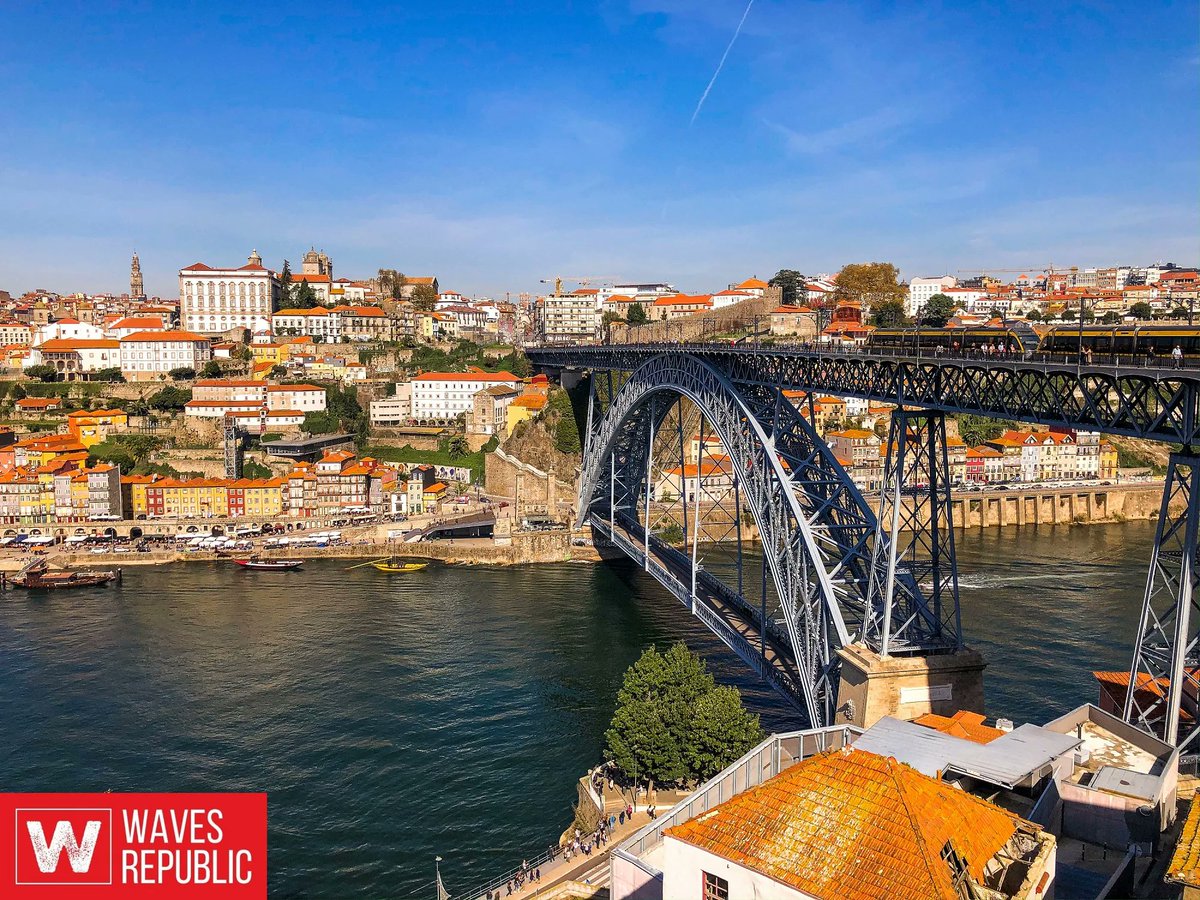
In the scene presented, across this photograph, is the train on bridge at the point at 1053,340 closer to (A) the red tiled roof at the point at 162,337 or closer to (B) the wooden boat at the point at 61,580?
(B) the wooden boat at the point at 61,580

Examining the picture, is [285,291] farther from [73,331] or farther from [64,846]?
[64,846]

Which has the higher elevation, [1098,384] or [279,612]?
[1098,384]

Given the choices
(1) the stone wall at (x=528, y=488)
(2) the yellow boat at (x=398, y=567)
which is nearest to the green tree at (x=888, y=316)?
(1) the stone wall at (x=528, y=488)

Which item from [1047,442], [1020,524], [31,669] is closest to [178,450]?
[31,669]

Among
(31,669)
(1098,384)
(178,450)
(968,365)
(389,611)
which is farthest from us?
(178,450)

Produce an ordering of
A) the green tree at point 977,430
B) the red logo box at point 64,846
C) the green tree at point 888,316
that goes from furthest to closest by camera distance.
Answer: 1. the green tree at point 977,430
2. the green tree at point 888,316
3. the red logo box at point 64,846

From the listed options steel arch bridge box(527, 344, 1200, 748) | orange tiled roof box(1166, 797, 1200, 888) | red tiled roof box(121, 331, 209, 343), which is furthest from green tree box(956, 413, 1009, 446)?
orange tiled roof box(1166, 797, 1200, 888)

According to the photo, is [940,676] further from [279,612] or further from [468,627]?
[279,612]

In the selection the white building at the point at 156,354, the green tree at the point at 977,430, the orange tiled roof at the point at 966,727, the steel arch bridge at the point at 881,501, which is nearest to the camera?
the steel arch bridge at the point at 881,501
